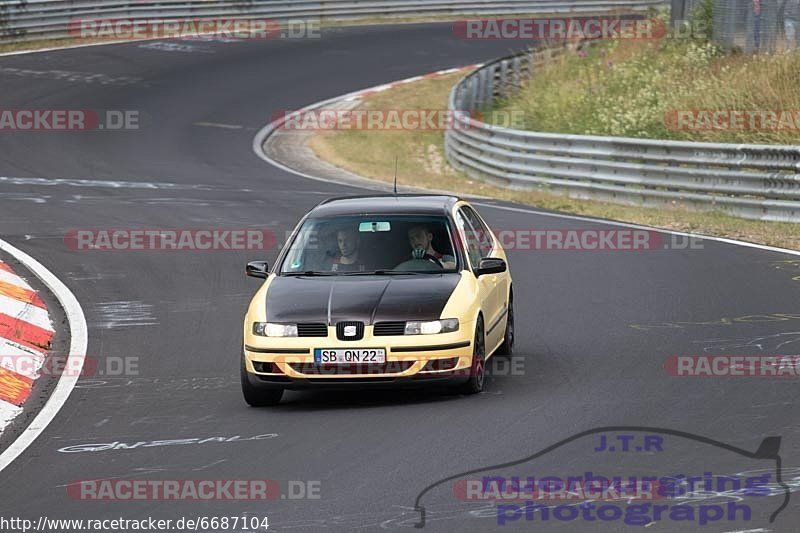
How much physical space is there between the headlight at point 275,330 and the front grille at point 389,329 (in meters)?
0.58

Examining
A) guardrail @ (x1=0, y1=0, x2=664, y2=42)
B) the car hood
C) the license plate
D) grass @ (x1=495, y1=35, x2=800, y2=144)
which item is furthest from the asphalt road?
guardrail @ (x1=0, y1=0, x2=664, y2=42)

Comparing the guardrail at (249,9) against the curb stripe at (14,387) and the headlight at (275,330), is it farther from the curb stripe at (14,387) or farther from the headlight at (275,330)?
the headlight at (275,330)

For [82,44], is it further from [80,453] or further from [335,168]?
[80,453]

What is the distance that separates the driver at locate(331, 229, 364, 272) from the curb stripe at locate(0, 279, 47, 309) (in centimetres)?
428

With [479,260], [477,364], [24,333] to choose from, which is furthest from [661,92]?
[477,364]

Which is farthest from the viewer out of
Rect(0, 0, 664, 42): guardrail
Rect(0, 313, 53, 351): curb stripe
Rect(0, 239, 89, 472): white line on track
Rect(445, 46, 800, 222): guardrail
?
Rect(0, 0, 664, 42): guardrail

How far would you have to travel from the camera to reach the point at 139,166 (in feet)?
91.5

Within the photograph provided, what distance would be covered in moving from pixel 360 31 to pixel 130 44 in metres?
8.02

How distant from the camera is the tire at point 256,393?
10445 mm

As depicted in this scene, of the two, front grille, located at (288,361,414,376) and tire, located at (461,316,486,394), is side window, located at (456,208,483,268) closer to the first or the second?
tire, located at (461,316,486,394)

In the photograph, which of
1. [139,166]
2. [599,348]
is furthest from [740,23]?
[599,348]

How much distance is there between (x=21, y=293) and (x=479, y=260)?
5359 mm

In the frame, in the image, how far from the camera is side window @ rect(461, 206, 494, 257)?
1225 cm

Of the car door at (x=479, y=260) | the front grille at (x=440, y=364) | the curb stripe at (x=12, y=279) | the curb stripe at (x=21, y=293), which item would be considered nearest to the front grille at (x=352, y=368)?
the front grille at (x=440, y=364)
